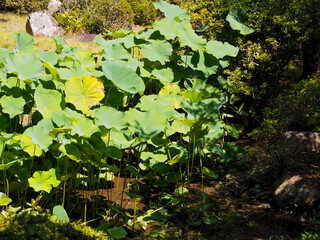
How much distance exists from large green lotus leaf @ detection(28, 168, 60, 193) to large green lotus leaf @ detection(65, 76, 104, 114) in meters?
0.66

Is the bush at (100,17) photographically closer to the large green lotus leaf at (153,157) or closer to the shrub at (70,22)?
the shrub at (70,22)

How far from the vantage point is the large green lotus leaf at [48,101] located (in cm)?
316

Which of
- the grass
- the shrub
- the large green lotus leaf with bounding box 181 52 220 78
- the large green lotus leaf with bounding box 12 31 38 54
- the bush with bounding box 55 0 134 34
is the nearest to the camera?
the large green lotus leaf with bounding box 12 31 38 54

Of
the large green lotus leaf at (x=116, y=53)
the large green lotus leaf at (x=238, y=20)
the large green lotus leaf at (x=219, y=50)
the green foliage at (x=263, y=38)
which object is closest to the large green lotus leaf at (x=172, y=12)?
Answer: the green foliage at (x=263, y=38)

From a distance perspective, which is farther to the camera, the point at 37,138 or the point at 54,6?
the point at 54,6

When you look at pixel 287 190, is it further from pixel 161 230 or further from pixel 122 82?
pixel 122 82

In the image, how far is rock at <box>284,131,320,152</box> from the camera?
3.62 meters

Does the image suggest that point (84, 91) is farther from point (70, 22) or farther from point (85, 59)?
point (70, 22)

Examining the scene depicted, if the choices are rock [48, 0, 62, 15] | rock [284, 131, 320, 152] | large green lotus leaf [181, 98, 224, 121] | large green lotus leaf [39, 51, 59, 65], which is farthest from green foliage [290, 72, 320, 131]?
rock [48, 0, 62, 15]

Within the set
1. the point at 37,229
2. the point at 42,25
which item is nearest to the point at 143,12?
A: the point at 42,25

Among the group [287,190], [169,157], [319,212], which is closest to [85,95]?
[169,157]

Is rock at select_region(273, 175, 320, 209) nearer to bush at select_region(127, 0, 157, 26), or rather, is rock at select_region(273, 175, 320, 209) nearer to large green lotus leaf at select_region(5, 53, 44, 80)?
large green lotus leaf at select_region(5, 53, 44, 80)

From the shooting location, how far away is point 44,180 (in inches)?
114

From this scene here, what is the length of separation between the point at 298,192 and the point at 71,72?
→ 93.8 inches
